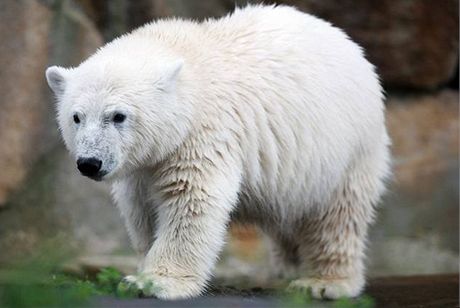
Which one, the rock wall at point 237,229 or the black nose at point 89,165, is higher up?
the rock wall at point 237,229

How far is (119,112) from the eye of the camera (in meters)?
4.84

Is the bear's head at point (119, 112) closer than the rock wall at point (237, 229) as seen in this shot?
Yes

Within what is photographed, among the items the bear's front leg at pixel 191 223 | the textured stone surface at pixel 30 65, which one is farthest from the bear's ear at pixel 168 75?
the textured stone surface at pixel 30 65

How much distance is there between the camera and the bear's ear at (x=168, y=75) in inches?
195

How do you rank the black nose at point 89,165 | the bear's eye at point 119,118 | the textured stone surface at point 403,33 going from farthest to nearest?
the textured stone surface at point 403,33 → the bear's eye at point 119,118 → the black nose at point 89,165

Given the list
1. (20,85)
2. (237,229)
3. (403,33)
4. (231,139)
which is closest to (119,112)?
(231,139)

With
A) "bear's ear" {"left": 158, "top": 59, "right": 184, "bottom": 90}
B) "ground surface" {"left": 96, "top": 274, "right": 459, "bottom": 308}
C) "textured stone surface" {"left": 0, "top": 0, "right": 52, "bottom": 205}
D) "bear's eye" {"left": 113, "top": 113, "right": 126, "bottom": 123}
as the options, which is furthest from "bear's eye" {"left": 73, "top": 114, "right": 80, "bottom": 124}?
"textured stone surface" {"left": 0, "top": 0, "right": 52, "bottom": 205}

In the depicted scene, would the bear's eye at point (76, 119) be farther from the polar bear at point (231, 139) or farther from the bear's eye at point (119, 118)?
the bear's eye at point (119, 118)

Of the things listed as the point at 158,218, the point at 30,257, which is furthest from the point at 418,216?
the point at 30,257

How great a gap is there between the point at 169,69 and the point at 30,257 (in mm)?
1985

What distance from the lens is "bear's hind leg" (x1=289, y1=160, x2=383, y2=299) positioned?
19.5 feet

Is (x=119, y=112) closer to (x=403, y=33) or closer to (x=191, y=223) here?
(x=191, y=223)

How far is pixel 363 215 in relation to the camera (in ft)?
19.8

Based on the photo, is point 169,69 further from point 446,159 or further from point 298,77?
point 446,159
